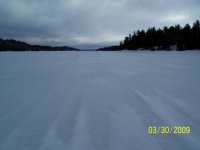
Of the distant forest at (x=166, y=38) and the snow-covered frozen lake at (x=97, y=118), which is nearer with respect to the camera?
the snow-covered frozen lake at (x=97, y=118)

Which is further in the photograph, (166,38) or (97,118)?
(166,38)

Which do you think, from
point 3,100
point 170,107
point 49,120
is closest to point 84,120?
point 49,120

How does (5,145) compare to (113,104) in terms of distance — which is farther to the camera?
(113,104)

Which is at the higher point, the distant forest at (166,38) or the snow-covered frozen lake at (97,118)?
the distant forest at (166,38)

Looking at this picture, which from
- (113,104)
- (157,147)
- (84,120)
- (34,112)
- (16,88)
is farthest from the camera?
(16,88)

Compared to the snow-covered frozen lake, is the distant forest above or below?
above

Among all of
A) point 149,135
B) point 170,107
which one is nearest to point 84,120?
point 149,135

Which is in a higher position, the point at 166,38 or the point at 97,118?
the point at 166,38

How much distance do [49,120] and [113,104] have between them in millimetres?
1439

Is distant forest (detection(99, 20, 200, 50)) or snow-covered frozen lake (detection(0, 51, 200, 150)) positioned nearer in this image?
snow-covered frozen lake (detection(0, 51, 200, 150))

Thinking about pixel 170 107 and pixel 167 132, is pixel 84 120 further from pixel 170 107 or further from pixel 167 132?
pixel 170 107

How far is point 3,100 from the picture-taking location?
418 cm

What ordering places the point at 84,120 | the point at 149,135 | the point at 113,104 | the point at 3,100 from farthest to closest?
the point at 3,100, the point at 113,104, the point at 84,120, the point at 149,135

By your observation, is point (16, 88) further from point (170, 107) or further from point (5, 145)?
point (170, 107)
